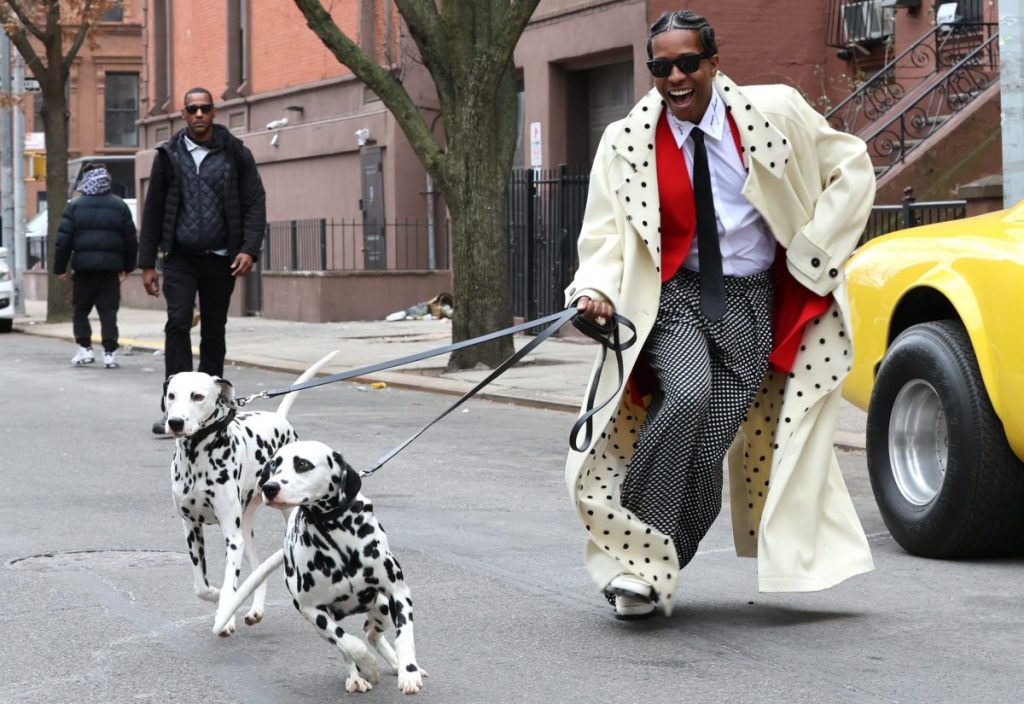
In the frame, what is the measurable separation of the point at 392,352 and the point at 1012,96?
9.57 meters

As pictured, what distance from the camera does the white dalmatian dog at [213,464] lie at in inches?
227

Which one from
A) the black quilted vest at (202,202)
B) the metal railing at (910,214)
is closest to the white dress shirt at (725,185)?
the black quilted vest at (202,202)

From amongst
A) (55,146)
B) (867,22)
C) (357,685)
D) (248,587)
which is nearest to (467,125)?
(867,22)

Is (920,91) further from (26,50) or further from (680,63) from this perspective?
(680,63)

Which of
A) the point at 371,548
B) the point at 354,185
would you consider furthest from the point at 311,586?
the point at 354,185

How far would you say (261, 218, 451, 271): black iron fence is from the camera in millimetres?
27594

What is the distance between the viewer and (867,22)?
2270cm

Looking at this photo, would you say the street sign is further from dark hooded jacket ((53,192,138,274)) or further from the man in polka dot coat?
the man in polka dot coat

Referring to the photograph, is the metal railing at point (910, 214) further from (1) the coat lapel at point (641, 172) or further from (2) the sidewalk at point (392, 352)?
(1) the coat lapel at point (641, 172)

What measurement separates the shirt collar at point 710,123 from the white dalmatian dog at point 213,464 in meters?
1.68

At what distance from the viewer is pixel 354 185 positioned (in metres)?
29.3

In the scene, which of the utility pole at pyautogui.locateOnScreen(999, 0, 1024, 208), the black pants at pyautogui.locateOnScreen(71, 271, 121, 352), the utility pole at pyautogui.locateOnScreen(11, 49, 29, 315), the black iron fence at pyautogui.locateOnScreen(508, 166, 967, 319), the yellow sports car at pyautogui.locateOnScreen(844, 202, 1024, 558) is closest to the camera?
the yellow sports car at pyautogui.locateOnScreen(844, 202, 1024, 558)

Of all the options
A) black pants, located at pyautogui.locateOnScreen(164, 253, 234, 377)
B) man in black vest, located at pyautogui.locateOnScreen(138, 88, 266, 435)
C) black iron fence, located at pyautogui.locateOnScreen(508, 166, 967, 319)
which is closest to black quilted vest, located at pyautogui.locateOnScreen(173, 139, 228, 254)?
man in black vest, located at pyautogui.locateOnScreen(138, 88, 266, 435)

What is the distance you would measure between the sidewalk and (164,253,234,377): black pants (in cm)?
334
